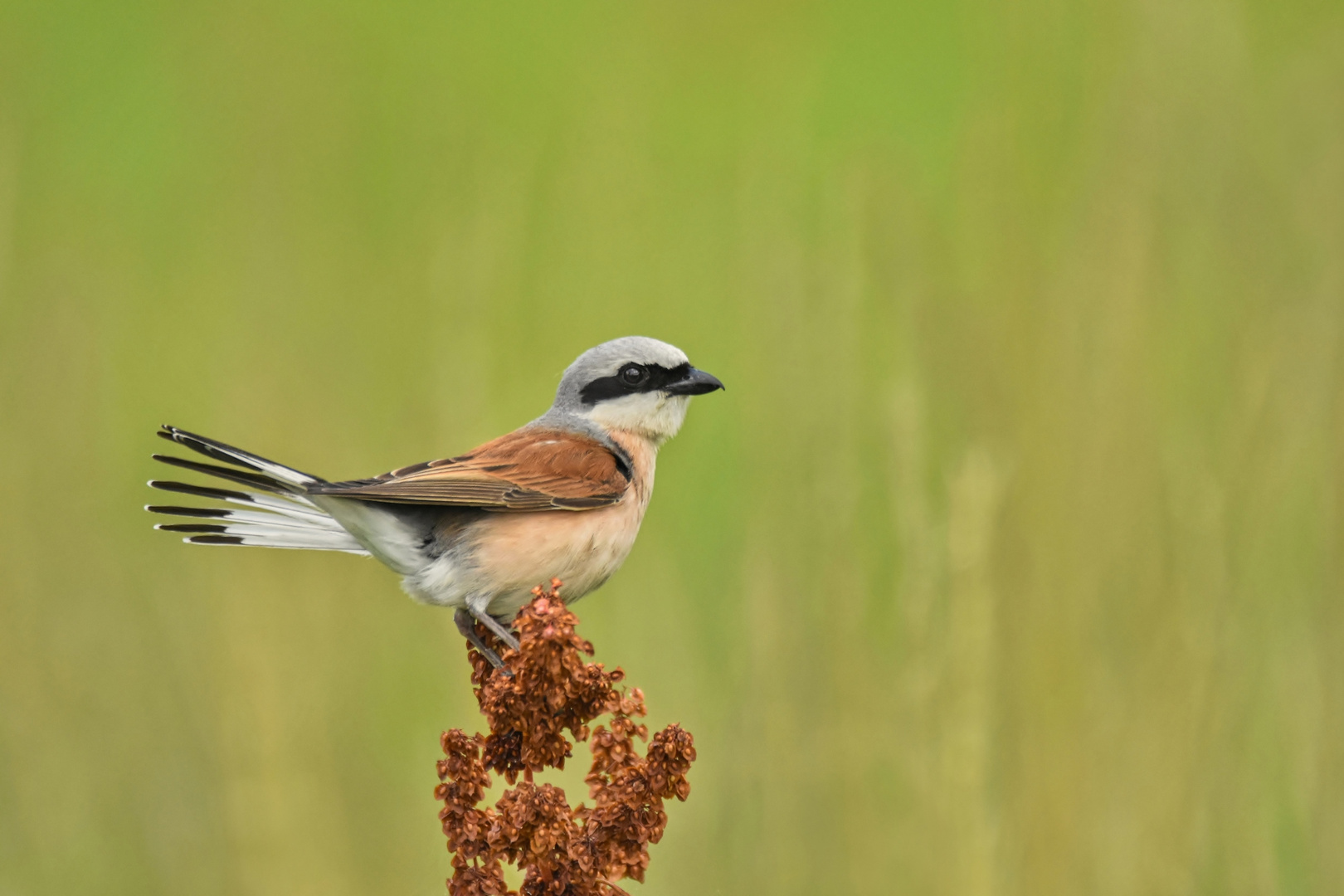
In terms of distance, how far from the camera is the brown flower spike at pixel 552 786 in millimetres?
2256

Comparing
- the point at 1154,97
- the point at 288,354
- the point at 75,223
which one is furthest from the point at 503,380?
the point at 1154,97

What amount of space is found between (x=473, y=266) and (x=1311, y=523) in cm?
262

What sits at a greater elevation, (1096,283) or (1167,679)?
(1096,283)

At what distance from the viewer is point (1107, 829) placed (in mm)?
3637

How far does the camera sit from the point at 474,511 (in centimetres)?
327

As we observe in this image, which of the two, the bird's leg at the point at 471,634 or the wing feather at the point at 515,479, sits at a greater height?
the wing feather at the point at 515,479

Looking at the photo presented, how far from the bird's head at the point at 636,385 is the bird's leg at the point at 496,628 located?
81 cm

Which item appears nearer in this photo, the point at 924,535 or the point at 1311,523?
the point at 924,535

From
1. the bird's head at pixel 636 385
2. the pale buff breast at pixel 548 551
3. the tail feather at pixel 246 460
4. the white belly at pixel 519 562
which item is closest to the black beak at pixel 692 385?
the bird's head at pixel 636 385

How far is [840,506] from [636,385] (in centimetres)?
69

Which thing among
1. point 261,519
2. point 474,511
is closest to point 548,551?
point 474,511

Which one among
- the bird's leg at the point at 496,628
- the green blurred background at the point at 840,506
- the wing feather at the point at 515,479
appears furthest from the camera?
the green blurred background at the point at 840,506

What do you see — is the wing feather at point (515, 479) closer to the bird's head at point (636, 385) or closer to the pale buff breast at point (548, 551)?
the pale buff breast at point (548, 551)

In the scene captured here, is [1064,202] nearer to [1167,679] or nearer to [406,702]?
[1167,679]
